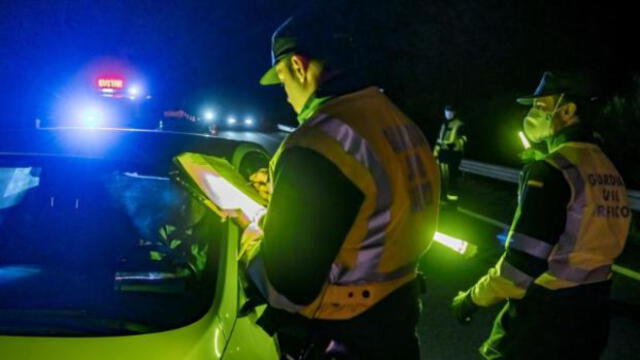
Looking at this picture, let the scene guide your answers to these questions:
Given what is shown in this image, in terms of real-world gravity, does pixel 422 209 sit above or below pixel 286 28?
below

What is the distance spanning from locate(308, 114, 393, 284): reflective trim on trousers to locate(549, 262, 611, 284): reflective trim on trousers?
3.62ft

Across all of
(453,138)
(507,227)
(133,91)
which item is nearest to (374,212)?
(507,227)

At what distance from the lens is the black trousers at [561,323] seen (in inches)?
108

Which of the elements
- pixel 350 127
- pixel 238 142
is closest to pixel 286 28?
pixel 350 127

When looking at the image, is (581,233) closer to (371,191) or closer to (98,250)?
(371,191)

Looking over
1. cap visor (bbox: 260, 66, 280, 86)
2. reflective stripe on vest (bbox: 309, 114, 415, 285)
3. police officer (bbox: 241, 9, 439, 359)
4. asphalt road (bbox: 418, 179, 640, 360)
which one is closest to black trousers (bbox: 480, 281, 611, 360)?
police officer (bbox: 241, 9, 439, 359)

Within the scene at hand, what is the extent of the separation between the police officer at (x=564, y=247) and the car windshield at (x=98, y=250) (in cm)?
129

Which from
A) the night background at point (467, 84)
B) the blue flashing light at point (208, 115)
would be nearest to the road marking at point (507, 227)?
the night background at point (467, 84)

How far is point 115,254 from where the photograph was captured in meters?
2.86

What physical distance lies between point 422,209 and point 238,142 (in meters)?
1.38

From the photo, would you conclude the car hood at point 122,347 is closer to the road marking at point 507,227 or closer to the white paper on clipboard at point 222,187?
the white paper on clipboard at point 222,187

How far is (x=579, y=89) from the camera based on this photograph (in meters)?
2.88

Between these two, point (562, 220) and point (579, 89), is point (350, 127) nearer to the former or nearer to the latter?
point (562, 220)

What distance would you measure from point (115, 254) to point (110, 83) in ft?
42.3
